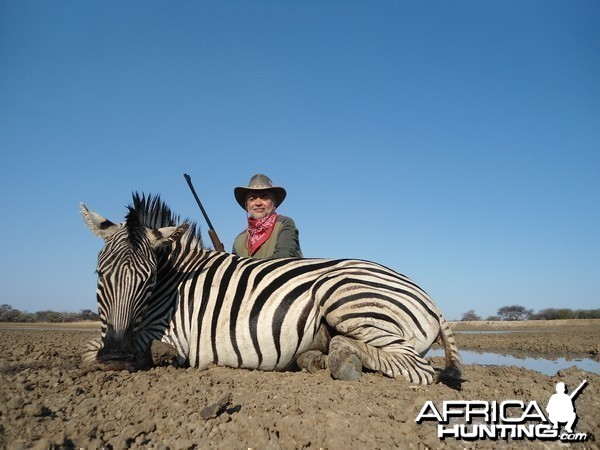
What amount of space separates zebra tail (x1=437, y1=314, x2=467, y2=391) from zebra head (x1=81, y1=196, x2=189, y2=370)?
232cm

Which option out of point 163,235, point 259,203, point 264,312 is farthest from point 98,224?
point 259,203

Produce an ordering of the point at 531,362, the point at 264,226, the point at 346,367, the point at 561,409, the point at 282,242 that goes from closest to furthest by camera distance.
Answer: the point at 561,409, the point at 346,367, the point at 282,242, the point at 264,226, the point at 531,362

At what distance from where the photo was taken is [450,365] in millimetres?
3445

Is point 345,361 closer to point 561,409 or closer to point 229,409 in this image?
point 229,409

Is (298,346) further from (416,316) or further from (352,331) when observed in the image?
(416,316)

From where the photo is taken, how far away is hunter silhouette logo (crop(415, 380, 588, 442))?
217cm

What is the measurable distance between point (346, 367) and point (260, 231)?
2886 millimetres

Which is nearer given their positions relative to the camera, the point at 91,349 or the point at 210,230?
the point at 91,349

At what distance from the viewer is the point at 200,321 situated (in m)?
3.68

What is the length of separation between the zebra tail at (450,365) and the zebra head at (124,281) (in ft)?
7.60

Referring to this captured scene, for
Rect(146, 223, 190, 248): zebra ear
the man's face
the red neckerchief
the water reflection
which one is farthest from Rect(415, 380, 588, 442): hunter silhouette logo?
the man's face

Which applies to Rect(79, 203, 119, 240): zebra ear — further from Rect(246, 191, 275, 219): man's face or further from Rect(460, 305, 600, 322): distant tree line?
Rect(460, 305, 600, 322): distant tree line

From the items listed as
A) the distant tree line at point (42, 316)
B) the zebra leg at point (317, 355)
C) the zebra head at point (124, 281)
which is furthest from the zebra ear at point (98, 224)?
the distant tree line at point (42, 316)

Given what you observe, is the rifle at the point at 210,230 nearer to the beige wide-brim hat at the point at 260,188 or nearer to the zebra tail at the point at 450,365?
the beige wide-brim hat at the point at 260,188
